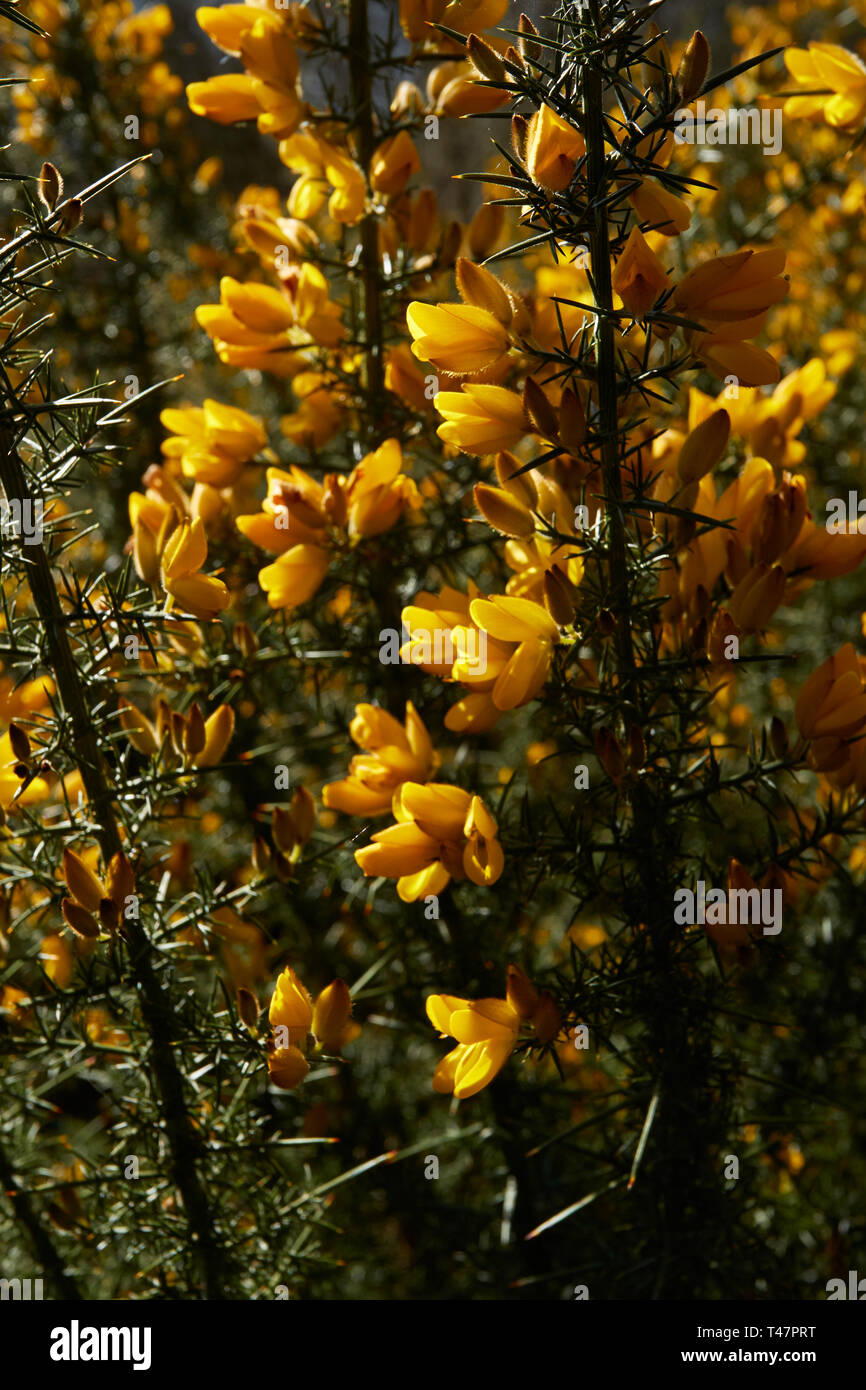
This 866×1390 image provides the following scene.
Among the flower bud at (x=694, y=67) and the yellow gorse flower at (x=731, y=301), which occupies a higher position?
the flower bud at (x=694, y=67)

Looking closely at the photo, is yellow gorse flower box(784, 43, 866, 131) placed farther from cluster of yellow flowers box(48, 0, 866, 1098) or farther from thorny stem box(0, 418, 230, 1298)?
thorny stem box(0, 418, 230, 1298)

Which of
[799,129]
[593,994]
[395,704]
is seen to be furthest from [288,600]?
[799,129]

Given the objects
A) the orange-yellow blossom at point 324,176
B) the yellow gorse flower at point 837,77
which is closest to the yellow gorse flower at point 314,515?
the orange-yellow blossom at point 324,176

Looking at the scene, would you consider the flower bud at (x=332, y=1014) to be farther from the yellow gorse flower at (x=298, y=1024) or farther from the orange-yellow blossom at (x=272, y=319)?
the orange-yellow blossom at (x=272, y=319)

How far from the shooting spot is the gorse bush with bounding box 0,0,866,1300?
0.72m

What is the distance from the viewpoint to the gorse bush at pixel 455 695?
2.36 ft

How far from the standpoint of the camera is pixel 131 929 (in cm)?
85

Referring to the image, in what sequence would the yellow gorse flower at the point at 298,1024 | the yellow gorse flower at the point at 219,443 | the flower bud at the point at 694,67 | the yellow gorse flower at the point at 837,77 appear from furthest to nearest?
the yellow gorse flower at the point at 219,443 → the yellow gorse flower at the point at 837,77 → the yellow gorse flower at the point at 298,1024 → the flower bud at the point at 694,67

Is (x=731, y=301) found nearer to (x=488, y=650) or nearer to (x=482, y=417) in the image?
(x=482, y=417)

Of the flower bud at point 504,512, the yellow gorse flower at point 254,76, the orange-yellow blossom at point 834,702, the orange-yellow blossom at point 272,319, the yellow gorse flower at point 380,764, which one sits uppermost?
the yellow gorse flower at point 254,76

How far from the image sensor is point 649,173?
0.66m

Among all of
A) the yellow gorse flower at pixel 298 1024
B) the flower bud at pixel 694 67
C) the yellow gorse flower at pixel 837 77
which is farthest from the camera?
the yellow gorse flower at pixel 837 77

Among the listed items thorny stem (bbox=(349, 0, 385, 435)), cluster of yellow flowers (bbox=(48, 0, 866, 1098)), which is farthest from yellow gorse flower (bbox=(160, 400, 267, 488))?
thorny stem (bbox=(349, 0, 385, 435))

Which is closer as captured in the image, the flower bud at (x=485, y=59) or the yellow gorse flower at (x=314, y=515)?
the flower bud at (x=485, y=59)
